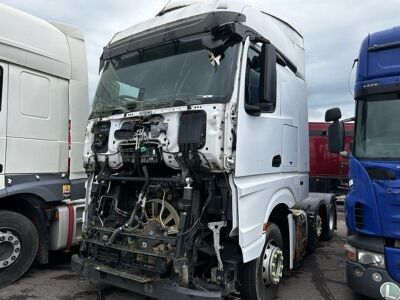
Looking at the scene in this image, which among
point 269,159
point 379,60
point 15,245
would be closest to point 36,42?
point 15,245

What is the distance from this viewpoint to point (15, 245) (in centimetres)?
543

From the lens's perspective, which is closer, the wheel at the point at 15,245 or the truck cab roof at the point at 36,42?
the wheel at the point at 15,245

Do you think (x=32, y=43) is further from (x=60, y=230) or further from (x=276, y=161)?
(x=276, y=161)

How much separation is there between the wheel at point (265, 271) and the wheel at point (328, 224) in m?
3.69

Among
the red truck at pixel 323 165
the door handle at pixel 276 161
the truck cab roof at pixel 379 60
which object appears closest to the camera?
the truck cab roof at pixel 379 60

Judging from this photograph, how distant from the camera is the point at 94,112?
5.20 metres

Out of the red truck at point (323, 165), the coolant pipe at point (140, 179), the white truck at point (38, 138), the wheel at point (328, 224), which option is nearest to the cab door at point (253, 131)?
the coolant pipe at point (140, 179)

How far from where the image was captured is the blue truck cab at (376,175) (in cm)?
→ 417

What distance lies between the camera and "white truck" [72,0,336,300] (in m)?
3.99

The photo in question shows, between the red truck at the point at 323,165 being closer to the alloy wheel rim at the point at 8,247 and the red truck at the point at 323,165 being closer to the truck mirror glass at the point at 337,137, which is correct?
the truck mirror glass at the point at 337,137

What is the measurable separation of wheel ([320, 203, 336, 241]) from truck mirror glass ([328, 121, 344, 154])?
3.73m

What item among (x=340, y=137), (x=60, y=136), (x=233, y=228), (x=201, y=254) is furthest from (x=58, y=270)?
(x=340, y=137)

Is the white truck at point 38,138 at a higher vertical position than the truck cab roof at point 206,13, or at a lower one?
lower

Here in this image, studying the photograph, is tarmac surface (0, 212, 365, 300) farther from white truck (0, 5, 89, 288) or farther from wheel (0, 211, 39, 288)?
white truck (0, 5, 89, 288)
